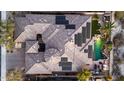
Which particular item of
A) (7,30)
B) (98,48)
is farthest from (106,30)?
(7,30)

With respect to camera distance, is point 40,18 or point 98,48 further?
point 98,48

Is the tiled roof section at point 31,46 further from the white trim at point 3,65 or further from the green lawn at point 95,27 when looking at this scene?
the green lawn at point 95,27

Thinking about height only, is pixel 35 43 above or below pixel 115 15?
below

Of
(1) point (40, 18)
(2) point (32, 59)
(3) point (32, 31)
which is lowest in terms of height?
(2) point (32, 59)

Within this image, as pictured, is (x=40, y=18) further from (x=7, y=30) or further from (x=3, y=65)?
(x=3, y=65)

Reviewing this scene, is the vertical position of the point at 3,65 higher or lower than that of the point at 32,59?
lower

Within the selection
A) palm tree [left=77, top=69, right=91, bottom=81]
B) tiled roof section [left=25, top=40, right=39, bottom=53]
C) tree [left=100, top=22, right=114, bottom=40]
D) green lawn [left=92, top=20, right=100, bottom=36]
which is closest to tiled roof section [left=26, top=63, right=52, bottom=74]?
tiled roof section [left=25, top=40, right=39, bottom=53]
